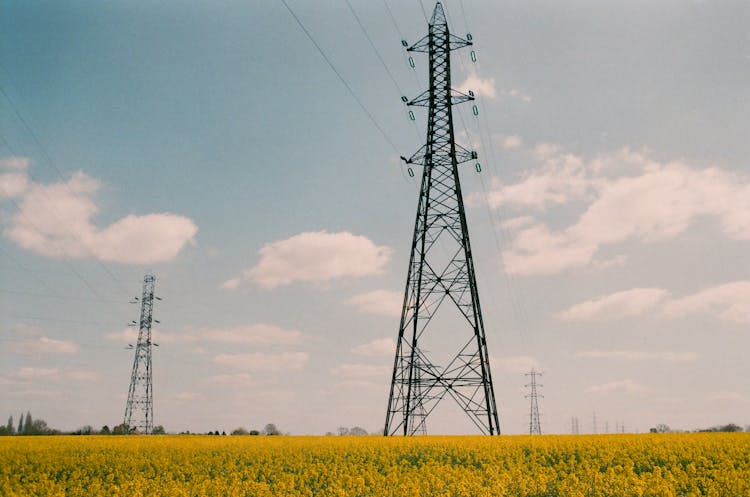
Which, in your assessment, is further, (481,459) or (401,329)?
(401,329)

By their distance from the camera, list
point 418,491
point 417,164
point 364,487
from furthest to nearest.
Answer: point 417,164, point 364,487, point 418,491

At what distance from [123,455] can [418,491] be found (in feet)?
48.6

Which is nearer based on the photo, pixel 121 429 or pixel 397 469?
pixel 397 469

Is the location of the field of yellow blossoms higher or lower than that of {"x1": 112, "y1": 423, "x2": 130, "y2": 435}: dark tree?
higher

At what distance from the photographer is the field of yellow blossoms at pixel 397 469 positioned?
44.3 feet

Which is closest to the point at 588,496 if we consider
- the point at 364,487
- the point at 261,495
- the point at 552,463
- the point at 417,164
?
the point at 364,487

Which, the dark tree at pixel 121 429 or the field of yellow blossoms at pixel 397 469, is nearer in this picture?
the field of yellow blossoms at pixel 397 469

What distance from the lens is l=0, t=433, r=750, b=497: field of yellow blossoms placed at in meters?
13.5

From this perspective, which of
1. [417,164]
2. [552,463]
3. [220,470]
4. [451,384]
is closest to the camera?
[220,470]

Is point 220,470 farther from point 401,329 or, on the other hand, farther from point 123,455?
point 401,329

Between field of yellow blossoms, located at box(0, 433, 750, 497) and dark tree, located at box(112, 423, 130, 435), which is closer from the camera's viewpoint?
field of yellow blossoms, located at box(0, 433, 750, 497)

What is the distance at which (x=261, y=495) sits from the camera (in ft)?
42.1

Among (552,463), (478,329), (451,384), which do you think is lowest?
(552,463)

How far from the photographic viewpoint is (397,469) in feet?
57.0
